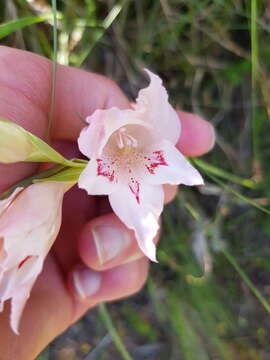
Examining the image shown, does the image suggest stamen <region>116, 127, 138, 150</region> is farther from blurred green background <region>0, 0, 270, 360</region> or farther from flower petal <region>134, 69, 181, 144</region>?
blurred green background <region>0, 0, 270, 360</region>

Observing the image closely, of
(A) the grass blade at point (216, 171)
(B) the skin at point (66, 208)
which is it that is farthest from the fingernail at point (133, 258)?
(A) the grass blade at point (216, 171)

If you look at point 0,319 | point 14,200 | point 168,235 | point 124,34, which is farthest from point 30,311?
point 124,34

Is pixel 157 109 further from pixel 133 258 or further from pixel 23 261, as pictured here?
pixel 133 258

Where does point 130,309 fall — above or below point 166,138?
below

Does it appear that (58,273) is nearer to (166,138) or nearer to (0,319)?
(0,319)

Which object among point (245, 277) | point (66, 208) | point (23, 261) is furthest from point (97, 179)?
point (66, 208)

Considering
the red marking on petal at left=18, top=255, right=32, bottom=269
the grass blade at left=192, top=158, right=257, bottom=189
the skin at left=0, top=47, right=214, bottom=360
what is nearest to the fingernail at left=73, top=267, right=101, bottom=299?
the skin at left=0, top=47, right=214, bottom=360

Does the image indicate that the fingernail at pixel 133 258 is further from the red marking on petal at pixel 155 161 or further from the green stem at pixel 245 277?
the red marking on petal at pixel 155 161
